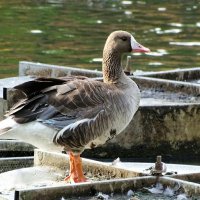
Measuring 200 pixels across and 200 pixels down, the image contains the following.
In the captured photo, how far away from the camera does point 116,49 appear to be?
451 inches

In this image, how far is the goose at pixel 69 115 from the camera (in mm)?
10547

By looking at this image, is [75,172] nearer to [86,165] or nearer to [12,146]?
[86,165]

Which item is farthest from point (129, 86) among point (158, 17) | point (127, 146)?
point (158, 17)

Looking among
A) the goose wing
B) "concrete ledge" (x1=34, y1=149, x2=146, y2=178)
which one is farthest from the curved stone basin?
the goose wing

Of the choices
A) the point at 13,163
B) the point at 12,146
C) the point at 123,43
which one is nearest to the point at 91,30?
the point at 12,146

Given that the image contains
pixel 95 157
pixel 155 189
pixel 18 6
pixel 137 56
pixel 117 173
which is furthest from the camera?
pixel 18 6

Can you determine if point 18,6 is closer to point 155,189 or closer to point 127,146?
point 127,146

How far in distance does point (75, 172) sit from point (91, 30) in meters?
16.8

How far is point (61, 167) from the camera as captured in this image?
11438 millimetres

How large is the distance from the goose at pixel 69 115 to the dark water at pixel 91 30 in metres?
9.24

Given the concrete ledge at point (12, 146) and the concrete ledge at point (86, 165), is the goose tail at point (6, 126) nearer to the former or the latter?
the concrete ledge at point (86, 165)

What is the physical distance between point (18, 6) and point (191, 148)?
62.7 ft

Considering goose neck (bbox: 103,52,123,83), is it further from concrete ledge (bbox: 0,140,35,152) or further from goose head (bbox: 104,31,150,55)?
concrete ledge (bbox: 0,140,35,152)

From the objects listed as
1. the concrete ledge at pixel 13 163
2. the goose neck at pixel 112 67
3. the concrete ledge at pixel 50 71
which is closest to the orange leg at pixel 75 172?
the goose neck at pixel 112 67
